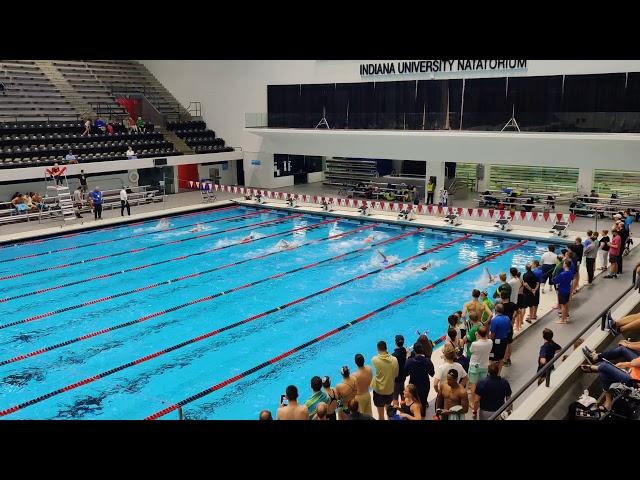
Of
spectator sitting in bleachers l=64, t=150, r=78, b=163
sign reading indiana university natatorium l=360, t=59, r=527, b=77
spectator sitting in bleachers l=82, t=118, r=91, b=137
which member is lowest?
spectator sitting in bleachers l=64, t=150, r=78, b=163

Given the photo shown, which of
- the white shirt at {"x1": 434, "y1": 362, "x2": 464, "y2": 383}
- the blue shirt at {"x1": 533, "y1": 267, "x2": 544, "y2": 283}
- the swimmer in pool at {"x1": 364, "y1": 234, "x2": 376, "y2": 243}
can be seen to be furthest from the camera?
the swimmer in pool at {"x1": 364, "y1": 234, "x2": 376, "y2": 243}

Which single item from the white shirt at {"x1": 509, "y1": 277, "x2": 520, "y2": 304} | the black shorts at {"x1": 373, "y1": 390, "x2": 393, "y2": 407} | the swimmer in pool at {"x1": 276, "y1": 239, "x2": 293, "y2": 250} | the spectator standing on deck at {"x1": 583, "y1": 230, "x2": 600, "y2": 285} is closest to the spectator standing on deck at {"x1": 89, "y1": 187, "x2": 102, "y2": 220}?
the swimmer in pool at {"x1": 276, "y1": 239, "x2": 293, "y2": 250}

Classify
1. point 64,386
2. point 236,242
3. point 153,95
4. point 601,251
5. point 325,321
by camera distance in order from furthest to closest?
point 153,95, point 236,242, point 601,251, point 325,321, point 64,386

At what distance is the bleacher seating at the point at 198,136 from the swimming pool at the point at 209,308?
8.90m

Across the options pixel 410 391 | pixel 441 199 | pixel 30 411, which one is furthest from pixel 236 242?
pixel 410 391

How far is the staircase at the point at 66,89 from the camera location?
25.6 metres

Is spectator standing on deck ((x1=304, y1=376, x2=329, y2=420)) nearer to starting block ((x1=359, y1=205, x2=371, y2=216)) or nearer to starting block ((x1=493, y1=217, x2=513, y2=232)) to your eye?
starting block ((x1=493, y1=217, x2=513, y2=232))

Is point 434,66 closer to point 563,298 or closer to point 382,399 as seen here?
point 563,298

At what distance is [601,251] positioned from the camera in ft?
39.4

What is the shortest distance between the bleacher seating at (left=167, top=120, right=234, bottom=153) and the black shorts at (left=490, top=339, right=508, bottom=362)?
20.2m

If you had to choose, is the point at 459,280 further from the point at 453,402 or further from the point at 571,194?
the point at 571,194

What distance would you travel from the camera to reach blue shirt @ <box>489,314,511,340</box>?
283 inches

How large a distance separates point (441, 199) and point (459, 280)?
8318mm
